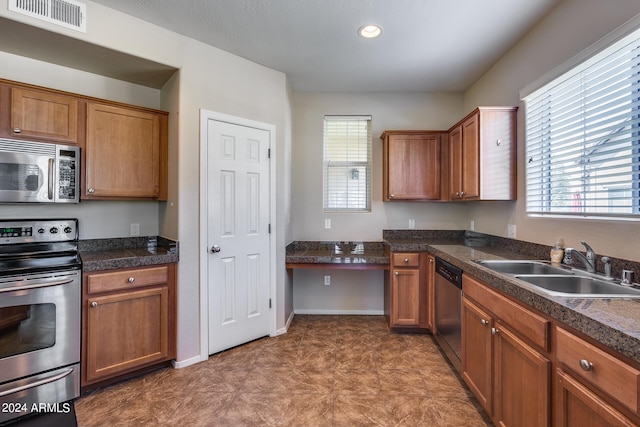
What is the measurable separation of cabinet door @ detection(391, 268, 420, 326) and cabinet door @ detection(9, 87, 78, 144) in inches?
119

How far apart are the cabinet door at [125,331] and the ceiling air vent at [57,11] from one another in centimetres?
186

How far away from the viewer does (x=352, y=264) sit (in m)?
3.05

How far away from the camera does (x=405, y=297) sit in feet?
9.95

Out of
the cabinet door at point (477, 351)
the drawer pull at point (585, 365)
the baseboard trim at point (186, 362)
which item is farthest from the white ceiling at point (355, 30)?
the baseboard trim at point (186, 362)

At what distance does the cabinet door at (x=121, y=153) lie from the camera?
230 cm

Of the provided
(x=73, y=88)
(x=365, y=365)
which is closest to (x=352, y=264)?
(x=365, y=365)

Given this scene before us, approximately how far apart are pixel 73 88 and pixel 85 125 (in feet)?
1.45

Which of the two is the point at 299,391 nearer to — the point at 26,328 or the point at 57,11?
the point at 26,328

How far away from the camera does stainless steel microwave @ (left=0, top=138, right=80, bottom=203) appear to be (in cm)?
203

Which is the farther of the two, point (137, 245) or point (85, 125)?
point (137, 245)

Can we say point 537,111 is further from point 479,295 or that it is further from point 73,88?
point 73,88

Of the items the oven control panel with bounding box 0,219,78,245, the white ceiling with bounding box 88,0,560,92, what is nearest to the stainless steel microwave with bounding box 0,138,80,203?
the oven control panel with bounding box 0,219,78,245

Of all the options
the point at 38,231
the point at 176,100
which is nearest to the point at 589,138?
the point at 176,100

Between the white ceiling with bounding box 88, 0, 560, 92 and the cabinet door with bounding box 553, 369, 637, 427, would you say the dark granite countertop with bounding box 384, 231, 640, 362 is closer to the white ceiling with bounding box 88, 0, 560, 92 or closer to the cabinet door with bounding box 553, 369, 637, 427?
the cabinet door with bounding box 553, 369, 637, 427
